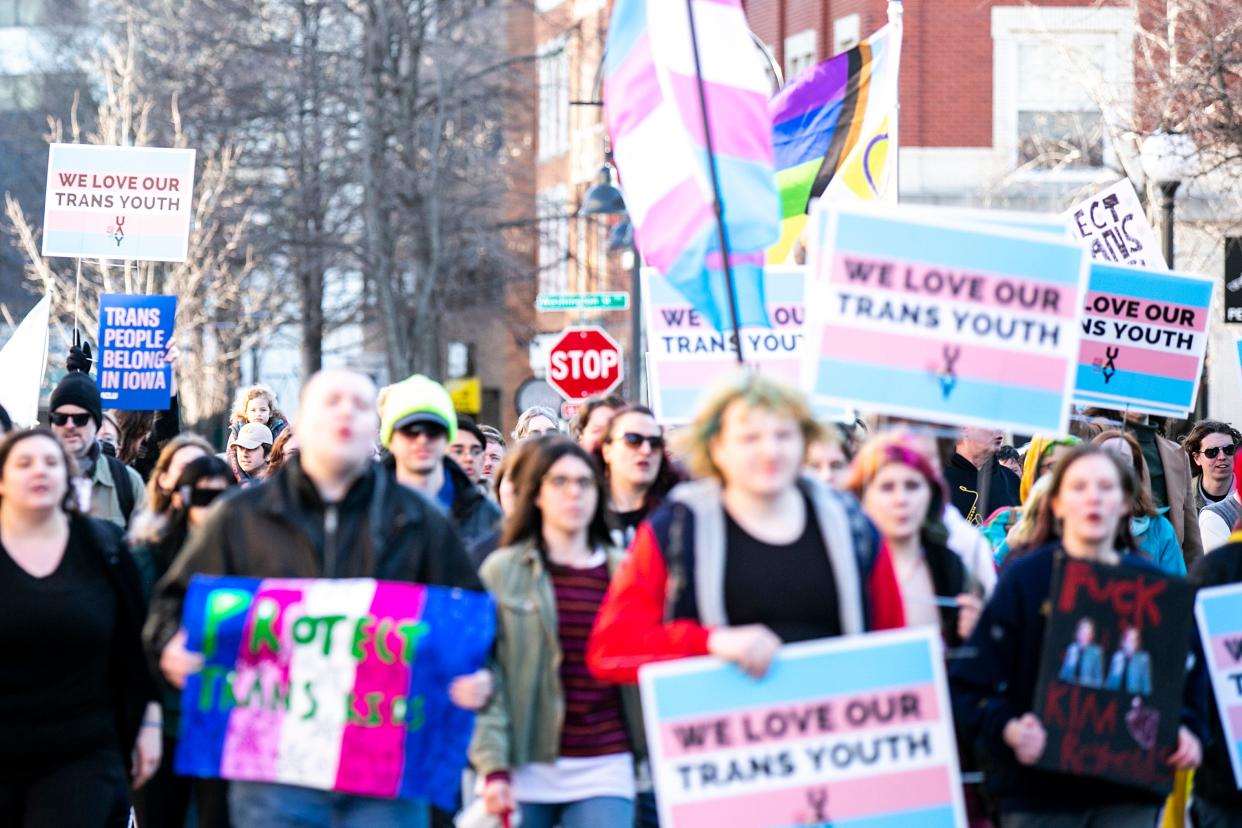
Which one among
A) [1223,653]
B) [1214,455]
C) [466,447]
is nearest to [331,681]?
[1223,653]

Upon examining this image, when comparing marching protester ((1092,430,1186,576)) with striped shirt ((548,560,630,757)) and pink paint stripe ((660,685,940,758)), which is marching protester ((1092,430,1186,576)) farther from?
pink paint stripe ((660,685,940,758))

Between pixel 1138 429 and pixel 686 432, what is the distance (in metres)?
6.14

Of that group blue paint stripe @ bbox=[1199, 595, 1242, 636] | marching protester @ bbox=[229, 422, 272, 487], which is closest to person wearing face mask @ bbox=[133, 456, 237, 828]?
blue paint stripe @ bbox=[1199, 595, 1242, 636]

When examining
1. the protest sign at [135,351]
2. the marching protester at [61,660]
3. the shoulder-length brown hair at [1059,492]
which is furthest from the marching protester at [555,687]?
the protest sign at [135,351]

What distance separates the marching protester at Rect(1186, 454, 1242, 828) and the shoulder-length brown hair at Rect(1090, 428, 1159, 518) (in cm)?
160

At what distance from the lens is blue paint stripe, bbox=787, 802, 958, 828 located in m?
6.52

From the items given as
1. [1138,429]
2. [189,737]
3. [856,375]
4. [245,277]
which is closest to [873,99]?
[1138,429]

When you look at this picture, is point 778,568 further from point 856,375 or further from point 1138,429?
point 1138,429

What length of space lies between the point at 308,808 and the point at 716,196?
2.72 meters

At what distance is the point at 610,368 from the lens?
25188mm

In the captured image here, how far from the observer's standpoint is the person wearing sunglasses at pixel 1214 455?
13.2 meters

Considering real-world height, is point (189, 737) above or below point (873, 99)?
below

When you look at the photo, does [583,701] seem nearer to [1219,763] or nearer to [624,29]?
[1219,763]

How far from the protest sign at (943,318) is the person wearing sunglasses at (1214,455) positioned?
612 centimetres
